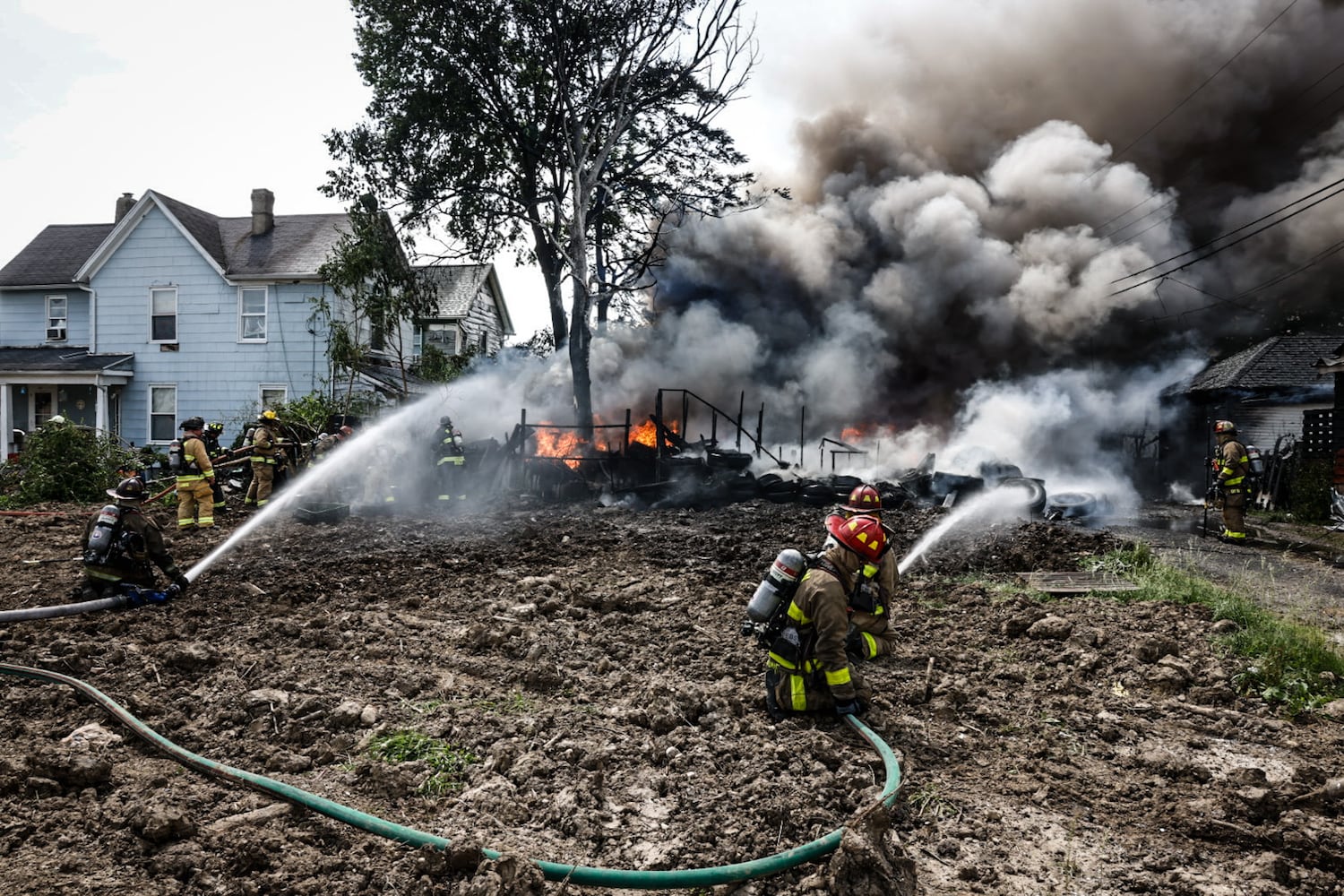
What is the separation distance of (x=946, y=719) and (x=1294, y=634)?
10.6ft

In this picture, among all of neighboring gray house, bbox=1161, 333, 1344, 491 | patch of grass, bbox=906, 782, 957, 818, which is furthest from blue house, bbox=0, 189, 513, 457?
neighboring gray house, bbox=1161, 333, 1344, 491

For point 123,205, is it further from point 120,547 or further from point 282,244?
point 120,547

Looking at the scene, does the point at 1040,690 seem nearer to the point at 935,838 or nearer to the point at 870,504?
the point at 870,504

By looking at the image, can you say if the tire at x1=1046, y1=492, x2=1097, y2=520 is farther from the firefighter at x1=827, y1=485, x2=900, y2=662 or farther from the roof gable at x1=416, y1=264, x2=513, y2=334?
the roof gable at x1=416, y1=264, x2=513, y2=334

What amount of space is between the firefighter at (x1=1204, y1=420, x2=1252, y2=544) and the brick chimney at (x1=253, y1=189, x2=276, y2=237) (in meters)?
24.5

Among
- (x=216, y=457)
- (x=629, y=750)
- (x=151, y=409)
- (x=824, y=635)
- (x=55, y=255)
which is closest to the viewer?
(x=629, y=750)

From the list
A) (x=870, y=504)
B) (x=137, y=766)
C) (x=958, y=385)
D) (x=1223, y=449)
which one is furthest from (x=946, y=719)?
(x=958, y=385)

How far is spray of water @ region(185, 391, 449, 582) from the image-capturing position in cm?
1382

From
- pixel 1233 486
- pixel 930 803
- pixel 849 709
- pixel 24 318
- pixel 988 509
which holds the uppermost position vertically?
pixel 24 318

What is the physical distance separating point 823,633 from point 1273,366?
25.7 metres

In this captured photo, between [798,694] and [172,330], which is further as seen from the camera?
[172,330]

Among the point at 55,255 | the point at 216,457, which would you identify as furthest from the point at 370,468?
the point at 55,255

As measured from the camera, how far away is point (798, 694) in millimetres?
5145

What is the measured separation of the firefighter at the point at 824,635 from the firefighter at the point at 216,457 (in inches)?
440
